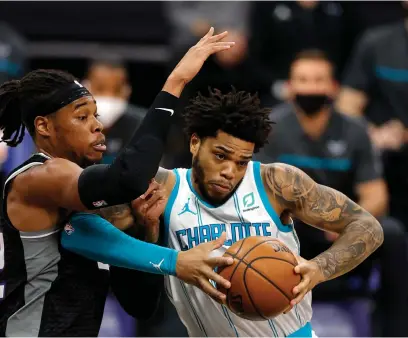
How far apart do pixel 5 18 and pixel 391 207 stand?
13.2 ft

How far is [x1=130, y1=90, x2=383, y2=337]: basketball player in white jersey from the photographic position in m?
4.82

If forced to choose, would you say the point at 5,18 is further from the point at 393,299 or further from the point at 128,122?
the point at 393,299

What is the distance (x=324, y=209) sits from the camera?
4.87 m

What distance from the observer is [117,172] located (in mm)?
4176

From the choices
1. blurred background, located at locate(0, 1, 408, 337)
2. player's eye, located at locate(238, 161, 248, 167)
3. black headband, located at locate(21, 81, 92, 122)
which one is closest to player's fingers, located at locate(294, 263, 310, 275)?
player's eye, located at locate(238, 161, 248, 167)

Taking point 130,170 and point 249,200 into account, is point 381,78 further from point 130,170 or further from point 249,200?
point 130,170

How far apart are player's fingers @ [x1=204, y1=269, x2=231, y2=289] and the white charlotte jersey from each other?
2.03 feet

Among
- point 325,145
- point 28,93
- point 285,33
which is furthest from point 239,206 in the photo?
point 285,33

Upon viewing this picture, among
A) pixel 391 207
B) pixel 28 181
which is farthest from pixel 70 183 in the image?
pixel 391 207

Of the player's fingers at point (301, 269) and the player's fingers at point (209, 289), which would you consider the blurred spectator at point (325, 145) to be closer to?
the player's fingers at point (301, 269)

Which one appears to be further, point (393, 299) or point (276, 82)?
point (276, 82)

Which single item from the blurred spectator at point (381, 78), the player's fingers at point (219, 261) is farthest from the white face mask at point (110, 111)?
the player's fingers at point (219, 261)

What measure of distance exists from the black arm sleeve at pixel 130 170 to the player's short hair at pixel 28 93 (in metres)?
0.47

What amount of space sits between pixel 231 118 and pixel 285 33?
4.02 meters
